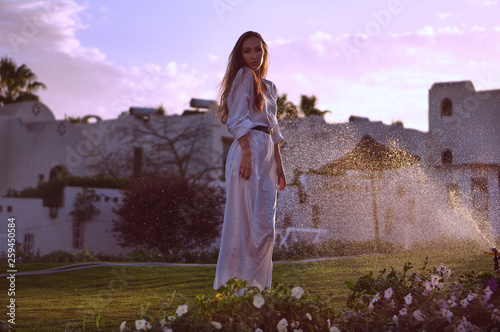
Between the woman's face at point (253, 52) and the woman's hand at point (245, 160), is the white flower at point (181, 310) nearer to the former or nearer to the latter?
the woman's hand at point (245, 160)

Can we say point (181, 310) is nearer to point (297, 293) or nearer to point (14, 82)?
point (297, 293)

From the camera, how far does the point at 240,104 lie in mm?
4570

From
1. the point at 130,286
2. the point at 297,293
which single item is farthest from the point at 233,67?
the point at 130,286

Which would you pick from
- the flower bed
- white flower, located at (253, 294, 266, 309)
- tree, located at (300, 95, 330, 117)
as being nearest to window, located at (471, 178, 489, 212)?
tree, located at (300, 95, 330, 117)

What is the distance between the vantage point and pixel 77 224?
845 inches

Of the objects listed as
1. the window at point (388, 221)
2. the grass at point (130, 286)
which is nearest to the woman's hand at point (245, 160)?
the grass at point (130, 286)

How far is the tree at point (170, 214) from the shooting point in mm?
16656

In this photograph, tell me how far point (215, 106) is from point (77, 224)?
17.6 metres

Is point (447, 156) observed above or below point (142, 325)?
above

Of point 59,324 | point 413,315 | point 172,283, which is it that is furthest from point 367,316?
point 172,283

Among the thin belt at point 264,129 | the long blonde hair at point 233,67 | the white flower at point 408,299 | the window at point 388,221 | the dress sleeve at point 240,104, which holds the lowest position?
the white flower at point 408,299

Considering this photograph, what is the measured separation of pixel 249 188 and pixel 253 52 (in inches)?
40.2

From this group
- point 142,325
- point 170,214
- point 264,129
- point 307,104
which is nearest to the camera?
point 142,325

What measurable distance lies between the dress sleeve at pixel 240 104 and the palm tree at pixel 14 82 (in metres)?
41.3
